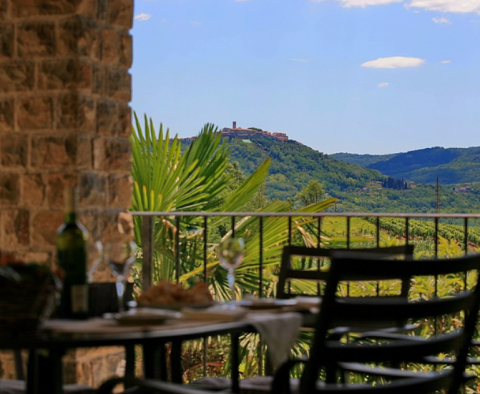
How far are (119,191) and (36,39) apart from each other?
79 cm

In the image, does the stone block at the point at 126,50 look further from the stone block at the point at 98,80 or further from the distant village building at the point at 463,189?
the distant village building at the point at 463,189

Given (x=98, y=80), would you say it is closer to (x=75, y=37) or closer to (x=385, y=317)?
(x=75, y=37)

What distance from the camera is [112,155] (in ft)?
12.2

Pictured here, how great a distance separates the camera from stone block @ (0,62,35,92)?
355cm

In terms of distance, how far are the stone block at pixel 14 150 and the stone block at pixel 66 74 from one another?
28 centimetres

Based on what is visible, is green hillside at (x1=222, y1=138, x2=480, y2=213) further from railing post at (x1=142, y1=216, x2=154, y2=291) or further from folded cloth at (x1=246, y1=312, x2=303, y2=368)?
folded cloth at (x1=246, y1=312, x2=303, y2=368)

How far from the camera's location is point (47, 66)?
3.50 m

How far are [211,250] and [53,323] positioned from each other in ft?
21.0

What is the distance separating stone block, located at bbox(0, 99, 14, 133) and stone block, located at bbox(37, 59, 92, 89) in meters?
0.22

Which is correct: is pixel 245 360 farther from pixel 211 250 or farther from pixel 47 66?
pixel 47 66

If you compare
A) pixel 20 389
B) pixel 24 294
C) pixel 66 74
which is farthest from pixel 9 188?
pixel 24 294

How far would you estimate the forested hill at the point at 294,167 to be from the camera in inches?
1153

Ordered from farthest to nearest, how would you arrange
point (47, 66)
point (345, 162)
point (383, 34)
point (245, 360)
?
point (383, 34) < point (345, 162) < point (245, 360) < point (47, 66)

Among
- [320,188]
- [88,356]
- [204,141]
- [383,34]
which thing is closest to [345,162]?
[320,188]
